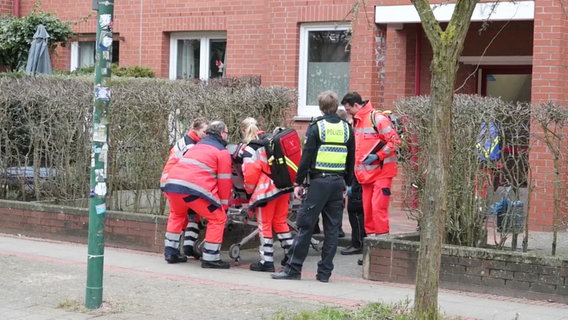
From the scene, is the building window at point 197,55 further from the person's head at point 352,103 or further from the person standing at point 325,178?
the person standing at point 325,178

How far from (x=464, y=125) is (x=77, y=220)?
548 centimetres

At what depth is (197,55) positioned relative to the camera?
18.9m

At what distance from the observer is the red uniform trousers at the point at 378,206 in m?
10.8

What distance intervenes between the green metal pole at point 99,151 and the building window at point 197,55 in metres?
9.83

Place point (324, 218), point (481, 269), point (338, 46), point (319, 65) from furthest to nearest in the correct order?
point (319, 65), point (338, 46), point (324, 218), point (481, 269)

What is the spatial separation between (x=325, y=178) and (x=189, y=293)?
1.86 metres

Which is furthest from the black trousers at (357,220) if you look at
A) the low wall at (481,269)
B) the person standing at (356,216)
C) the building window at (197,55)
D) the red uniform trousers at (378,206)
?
the building window at (197,55)

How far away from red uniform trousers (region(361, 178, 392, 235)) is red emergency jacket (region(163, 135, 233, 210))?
1690 mm

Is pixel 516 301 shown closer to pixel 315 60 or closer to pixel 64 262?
pixel 64 262

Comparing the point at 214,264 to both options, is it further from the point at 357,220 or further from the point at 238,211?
the point at 357,220

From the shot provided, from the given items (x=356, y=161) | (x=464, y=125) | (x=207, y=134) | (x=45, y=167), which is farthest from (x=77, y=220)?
(x=464, y=125)

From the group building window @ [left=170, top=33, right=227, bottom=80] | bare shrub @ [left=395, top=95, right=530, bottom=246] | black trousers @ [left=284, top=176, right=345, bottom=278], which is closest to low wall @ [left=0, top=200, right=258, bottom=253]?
black trousers @ [left=284, top=176, right=345, bottom=278]

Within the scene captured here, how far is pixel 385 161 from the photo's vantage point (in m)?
10.9

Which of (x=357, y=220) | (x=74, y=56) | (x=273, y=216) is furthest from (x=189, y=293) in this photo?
(x=74, y=56)
